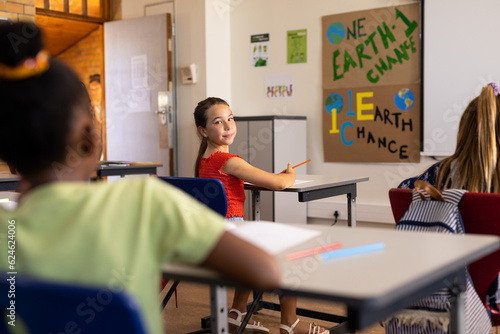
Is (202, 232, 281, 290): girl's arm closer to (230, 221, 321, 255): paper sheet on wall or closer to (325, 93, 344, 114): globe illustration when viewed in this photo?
(230, 221, 321, 255): paper sheet on wall

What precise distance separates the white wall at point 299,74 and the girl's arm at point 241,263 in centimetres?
394

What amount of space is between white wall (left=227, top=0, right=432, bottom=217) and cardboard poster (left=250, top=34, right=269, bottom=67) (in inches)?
1.8

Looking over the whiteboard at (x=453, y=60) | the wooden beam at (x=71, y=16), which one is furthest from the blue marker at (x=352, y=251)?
the wooden beam at (x=71, y=16)

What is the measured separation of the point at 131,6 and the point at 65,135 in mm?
5576

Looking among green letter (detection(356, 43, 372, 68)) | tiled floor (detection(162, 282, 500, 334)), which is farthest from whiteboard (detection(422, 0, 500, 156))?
tiled floor (detection(162, 282, 500, 334))

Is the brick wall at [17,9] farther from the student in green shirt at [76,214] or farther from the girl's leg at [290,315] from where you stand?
the student in green shirt at [76,214]

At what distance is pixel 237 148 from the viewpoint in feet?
17.2

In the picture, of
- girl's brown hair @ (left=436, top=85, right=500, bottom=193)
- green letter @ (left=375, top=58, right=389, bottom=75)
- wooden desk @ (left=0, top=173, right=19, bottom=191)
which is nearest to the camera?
girl's brown hair @ (left=436, top=85, right=500, bottom=193)

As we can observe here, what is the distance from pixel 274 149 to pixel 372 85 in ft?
3.05

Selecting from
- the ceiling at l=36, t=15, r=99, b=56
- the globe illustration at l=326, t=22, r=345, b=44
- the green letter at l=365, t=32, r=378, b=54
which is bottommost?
the green letter at l=365, t=32, r=378, b=54

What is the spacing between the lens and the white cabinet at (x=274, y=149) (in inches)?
196

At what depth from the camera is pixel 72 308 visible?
811 mm

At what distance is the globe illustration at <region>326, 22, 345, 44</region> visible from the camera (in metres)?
5.06

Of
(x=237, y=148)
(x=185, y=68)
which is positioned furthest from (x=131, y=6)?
(x=237, y=148)
